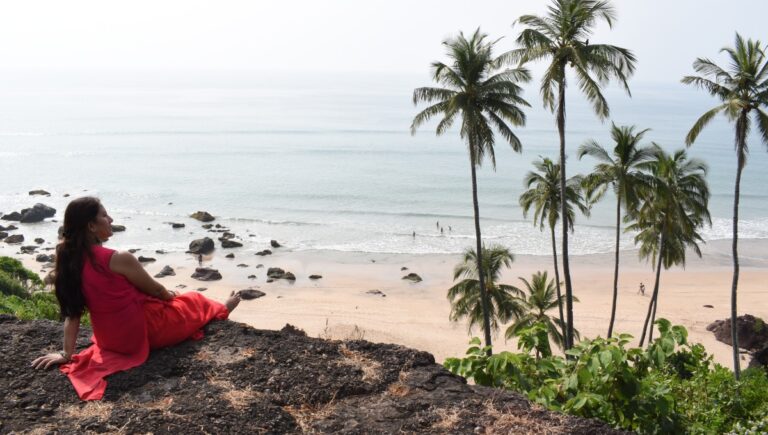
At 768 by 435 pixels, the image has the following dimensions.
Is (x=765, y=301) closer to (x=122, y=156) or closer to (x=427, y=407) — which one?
(x=427, y=407)

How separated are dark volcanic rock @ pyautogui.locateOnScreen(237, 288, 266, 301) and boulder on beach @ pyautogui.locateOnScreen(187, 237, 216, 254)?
9534 mm

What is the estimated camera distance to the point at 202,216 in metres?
53.6

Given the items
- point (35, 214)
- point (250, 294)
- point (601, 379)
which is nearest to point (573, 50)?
point (601, 379)

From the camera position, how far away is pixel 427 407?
4.93 m

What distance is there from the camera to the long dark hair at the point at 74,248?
17.2 feet

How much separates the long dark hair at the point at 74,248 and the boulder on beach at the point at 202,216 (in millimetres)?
49399

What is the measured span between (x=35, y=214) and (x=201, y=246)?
→ 54.2ft

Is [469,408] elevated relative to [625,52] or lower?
lower

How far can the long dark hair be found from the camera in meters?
5.24

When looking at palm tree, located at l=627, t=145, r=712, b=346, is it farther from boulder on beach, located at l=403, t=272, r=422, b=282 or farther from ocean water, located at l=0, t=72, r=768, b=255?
ocean water, located at l=0, t=72, r=768, b=255

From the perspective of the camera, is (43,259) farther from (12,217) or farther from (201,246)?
(12,217)

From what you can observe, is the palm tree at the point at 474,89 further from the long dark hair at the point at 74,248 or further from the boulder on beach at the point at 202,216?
the boulder on beach at the point at 202,216

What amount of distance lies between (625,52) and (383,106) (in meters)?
151

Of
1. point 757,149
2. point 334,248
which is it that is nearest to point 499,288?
point 334,248
